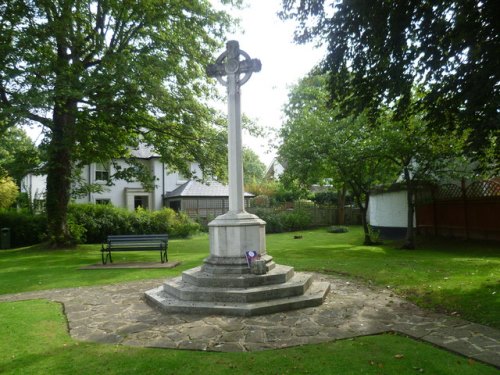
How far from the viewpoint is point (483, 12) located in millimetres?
7227

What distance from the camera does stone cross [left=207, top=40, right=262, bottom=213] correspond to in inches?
330

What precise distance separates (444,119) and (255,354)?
20.5 feet

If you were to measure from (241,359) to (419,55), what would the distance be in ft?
21.5

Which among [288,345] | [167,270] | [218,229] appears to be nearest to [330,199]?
[167,270]

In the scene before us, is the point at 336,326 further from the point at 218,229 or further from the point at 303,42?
the point at 303,42

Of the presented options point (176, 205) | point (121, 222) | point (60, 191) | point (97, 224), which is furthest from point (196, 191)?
point (60, 191)

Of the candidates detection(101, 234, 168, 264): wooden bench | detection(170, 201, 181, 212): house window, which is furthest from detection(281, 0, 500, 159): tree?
detection(170, 201, 181, 212): house window

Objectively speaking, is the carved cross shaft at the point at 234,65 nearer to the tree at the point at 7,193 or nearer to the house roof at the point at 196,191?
the tree at the point at 7,193

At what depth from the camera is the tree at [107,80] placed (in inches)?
555

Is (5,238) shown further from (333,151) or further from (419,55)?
(419,55)

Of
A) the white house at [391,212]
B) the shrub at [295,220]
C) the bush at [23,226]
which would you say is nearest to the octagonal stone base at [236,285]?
the white house at [391,212]

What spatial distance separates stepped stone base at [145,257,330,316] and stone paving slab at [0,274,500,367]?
162 mm

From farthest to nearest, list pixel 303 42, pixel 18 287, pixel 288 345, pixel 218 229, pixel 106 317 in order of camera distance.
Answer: pixel 18 287
pixel 303 42
pixel 218 229
pixel 106 317
pixel 288 345

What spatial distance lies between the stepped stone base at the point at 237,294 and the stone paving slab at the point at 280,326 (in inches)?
6.4
